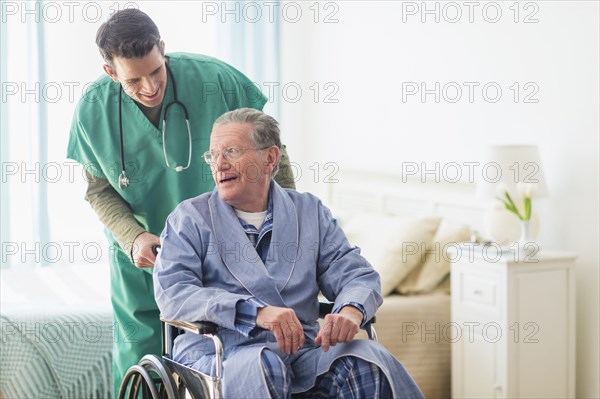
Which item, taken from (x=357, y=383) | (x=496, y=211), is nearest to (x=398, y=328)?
(x=496, y=211)

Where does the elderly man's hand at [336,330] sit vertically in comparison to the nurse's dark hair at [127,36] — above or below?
below

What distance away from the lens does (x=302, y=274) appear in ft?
7.41

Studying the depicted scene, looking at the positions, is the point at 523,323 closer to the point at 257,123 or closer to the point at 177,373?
the point at 257,123

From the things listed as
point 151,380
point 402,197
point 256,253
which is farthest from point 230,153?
point 402,197

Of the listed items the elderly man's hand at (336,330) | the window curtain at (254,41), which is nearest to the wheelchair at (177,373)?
the elderly man's hand at (336,330)

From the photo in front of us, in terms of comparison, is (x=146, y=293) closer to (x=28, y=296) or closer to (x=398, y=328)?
(x=398, y=328)

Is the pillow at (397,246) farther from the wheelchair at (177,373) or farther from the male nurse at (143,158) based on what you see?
the wheelchair at (177,373)

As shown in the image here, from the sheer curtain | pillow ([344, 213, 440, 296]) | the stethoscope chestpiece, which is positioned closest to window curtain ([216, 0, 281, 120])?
the sheer curtain

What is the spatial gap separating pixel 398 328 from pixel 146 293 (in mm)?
1256

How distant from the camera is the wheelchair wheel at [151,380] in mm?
2070

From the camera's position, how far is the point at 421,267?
12.1 ft

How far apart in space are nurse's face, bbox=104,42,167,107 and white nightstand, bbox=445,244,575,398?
1483mm

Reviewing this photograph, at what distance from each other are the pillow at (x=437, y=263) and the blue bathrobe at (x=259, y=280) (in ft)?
4.39

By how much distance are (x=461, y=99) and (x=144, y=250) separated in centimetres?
202
